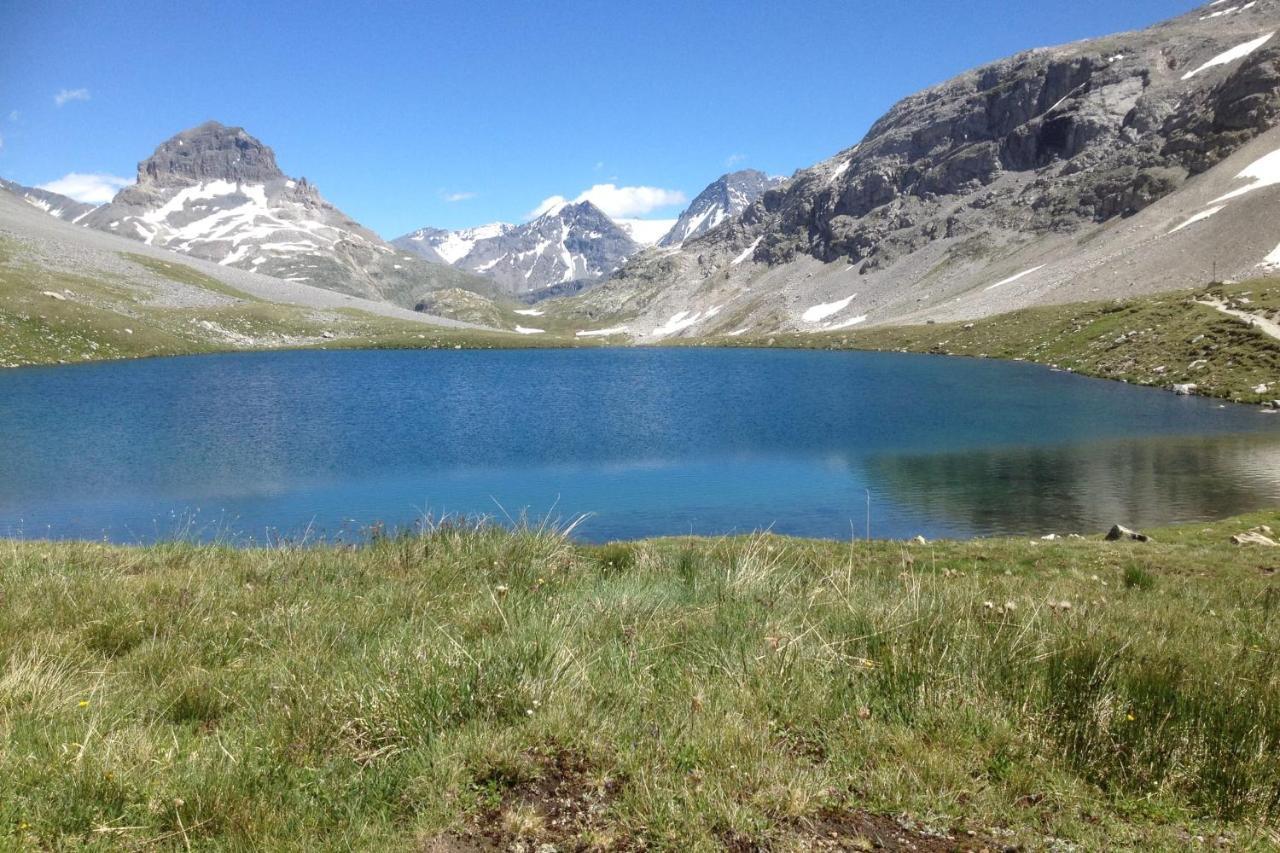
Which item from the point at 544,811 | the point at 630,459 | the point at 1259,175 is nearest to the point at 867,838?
the point at 544,811

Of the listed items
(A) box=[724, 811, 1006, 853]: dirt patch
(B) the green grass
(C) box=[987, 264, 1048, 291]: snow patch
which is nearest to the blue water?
(A) box=[724, 811, 1006, 853]: dirt patch

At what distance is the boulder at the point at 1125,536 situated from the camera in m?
21.6

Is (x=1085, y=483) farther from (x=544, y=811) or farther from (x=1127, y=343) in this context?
(x=1127, y=343)

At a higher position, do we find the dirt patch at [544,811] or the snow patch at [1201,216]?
the snow patch at [1201,216]

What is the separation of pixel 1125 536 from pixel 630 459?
23954mm

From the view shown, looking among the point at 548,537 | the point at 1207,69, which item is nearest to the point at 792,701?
the point at 548,537

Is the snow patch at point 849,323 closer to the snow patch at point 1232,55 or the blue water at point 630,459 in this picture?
the blue water at point 630,459

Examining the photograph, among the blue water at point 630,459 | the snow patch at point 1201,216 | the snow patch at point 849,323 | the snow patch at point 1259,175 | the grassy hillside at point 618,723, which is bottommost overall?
the blue water at point 630,459

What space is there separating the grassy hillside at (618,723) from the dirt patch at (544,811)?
2 centimetres

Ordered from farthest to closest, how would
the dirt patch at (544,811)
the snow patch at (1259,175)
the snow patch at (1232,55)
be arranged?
the snow patch at (1232,55)
the snow patch at (1259,175)
the dirt patch at (544,811)

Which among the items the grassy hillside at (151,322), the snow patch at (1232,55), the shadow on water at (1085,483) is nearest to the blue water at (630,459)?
the shadow on water at (1085,483)

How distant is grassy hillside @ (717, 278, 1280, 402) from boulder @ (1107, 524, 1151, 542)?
41016mm

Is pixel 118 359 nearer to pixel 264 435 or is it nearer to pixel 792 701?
pixel 264 435

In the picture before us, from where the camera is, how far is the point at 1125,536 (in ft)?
71.8
